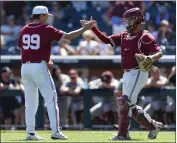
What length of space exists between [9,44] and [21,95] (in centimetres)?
230

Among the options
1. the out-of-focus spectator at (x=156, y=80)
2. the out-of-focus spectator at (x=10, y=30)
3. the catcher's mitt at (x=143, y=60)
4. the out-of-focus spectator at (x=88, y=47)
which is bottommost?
the out-of-focus spectator at (x=156, y=80)

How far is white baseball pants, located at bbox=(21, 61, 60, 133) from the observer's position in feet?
30.1

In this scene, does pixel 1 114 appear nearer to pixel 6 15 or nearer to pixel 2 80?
pixel 2 80

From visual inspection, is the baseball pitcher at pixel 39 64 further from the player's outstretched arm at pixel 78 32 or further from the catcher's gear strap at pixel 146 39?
the catcher's gear strap at pixel 146 39

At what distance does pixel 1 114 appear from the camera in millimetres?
14812

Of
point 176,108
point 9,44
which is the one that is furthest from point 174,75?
point 9,44

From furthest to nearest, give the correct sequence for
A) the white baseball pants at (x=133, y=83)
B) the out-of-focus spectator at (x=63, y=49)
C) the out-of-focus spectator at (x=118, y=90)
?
the out-of-focus spectator at (x=63, y=49)
the out-of-focus spectator at (x=118, y=90)
the white baseball pants at (x=133, y=83)

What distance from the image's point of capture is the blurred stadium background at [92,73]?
14.3 metres

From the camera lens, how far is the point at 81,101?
48.0 feet

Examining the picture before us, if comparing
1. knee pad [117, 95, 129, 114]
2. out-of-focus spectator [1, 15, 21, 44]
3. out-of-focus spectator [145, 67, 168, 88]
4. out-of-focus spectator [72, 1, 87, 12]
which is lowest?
out-of-focus spectator [145, 67, 168, 88]

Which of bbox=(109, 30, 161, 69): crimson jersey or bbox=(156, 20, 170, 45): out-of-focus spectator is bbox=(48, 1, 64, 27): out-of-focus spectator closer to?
bbox=(156, 20, 170, 45): out-of-focus spectator

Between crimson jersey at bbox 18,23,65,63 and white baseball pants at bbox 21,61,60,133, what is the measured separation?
0.10 m

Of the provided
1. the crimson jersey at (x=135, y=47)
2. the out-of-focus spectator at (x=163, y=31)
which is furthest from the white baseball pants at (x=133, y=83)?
the out-of-focus spectator at (x=163, y=31)

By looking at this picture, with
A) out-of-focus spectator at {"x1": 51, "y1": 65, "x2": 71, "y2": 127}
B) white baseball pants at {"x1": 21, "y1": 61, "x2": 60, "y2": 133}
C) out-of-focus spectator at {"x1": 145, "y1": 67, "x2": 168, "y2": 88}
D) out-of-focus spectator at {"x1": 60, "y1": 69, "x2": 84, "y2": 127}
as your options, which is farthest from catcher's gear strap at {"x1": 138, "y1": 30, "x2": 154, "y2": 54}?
out-of-focus spectator at {"x1": 51, "y1": 65, "x2": 71, "y2": 127}
